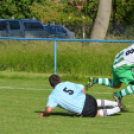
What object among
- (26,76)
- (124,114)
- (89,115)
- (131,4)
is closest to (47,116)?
(89,115)

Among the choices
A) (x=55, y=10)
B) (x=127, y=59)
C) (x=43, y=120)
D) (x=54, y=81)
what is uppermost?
(x=127, y=59)

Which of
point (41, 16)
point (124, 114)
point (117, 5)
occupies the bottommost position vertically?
point (41, 16)

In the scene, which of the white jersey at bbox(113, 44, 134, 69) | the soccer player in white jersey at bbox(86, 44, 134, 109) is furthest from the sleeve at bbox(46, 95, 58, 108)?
the white jersey at bbox(113, 44, 134, 69)

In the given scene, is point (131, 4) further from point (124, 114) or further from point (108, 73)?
point (124, 114)

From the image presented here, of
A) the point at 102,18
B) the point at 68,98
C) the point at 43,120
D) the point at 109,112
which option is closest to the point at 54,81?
the point at 68,98

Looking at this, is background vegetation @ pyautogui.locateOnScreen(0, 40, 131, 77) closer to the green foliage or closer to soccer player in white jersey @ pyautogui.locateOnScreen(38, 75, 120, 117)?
soccer player in white jersey @ pyautogui.locateOnScreen(38, 75, 120, 117)

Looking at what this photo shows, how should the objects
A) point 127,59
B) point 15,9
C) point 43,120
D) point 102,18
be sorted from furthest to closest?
1. point 15,9
2. point 102,18
3. point 127,59
4. point 43,120

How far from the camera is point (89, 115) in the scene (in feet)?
24.3

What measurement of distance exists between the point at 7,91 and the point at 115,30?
1025 centimetres

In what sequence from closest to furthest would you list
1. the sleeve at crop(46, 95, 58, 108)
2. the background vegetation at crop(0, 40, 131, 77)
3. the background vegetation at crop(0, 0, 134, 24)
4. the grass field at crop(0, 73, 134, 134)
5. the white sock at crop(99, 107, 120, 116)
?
the grass field at crop(0, 73, 134, 134) < the sleeve at crop(46, 95, 58, 108) < the white sock at crop(99, 107, 120, 116) < the background vegetation at crop(0, 40, 131, 77) < the background vegetation at crop(0, 0, 134, 24)

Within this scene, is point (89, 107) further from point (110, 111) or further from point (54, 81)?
point (54, 81)

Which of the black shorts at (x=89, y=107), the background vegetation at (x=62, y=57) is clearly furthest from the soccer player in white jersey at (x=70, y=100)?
the background vegetation at (x=62, y=57)

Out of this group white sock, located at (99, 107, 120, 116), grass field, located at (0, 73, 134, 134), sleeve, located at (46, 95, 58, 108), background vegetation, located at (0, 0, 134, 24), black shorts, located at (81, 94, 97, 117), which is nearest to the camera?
grass field, located at (0, 73, 134, 134)

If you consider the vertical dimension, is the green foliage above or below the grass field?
below
